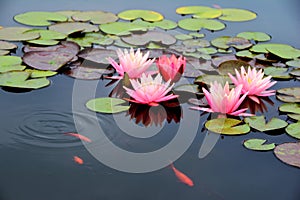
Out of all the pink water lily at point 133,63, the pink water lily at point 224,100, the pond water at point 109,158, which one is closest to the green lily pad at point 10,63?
the pond water at point 109,158

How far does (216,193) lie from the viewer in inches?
67.9

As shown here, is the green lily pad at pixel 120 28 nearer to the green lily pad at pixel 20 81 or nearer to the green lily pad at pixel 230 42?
the green lily pad at pixel 230 42

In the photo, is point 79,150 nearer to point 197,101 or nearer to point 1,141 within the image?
point 1,141

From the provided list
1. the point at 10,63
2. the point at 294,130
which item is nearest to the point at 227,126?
the point at 294,130

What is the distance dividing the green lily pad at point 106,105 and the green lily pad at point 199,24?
0.94m

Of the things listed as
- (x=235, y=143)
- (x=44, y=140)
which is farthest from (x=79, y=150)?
(x=235, y=143)

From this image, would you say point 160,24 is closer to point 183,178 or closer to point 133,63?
point 133,63

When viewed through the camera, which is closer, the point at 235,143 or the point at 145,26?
the point at 235,143

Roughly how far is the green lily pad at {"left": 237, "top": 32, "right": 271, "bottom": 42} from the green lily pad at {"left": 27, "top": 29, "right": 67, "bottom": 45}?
0.93 m

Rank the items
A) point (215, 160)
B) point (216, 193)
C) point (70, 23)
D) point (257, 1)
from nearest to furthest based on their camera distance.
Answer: point (216, 193) < point (215, 160) < point (70, 23) < point (257, 1)

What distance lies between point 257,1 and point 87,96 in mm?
1729

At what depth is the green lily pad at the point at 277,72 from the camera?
2.50 meters

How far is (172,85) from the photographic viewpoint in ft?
7.17

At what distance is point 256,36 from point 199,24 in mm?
330
